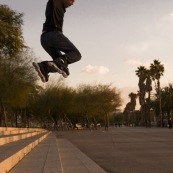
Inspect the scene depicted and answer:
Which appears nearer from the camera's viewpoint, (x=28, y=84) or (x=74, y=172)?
(x=74, y=172)

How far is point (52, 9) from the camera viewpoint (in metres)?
3.68

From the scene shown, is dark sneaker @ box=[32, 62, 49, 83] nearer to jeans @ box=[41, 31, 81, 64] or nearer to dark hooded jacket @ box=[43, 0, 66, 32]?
jeans @ box=[41, 31, 81, 64]

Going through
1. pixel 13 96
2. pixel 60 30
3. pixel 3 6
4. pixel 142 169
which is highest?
pixel 3 6

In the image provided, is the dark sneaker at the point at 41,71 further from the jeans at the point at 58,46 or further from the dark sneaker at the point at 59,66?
the jeans at the point at 58,46

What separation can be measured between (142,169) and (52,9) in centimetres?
759

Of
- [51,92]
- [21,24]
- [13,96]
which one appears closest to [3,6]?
[21,24]

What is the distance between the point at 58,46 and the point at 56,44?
4cm

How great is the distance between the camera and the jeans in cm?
379

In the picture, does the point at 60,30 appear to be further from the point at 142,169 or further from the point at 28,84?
the point at 28,84

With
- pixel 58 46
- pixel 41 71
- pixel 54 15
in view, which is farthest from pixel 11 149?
pixel 54 15

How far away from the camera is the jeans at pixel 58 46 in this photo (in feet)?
12.4

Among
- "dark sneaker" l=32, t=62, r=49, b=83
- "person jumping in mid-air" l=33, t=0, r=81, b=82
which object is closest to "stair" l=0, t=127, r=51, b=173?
"dark sneaker" l=32, t=62, r=49, b=83

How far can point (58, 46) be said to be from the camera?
3.86 meters

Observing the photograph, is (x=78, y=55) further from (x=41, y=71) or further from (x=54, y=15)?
(x=54, y=15)
